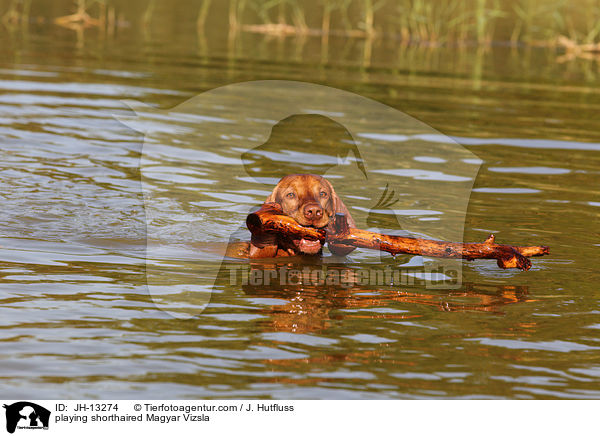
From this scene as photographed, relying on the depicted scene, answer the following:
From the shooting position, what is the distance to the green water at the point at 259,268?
522 centimetres

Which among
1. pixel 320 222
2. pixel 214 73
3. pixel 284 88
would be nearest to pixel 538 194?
pixel 320 222

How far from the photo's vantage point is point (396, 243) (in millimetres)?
7195

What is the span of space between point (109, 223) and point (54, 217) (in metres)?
0.58

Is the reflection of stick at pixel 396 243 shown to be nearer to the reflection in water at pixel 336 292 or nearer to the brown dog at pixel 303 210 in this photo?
the brown dog at pixel 303 210

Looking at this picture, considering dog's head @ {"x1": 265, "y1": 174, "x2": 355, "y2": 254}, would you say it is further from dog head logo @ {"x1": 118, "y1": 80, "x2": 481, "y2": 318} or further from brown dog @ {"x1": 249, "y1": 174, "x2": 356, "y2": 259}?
dog head logo @ {"x1": 118, "y1": 80, "x2": 481, "y2": 318}

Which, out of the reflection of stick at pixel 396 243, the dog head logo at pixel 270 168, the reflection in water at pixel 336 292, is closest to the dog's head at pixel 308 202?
the reflection of stick at pixel 396 243

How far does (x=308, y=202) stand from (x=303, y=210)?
0.14 metres

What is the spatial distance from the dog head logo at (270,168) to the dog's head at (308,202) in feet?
2.03

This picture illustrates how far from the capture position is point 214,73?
1888 cm

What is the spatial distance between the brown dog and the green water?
24 cm

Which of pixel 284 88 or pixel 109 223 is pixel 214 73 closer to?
pixel 284 88

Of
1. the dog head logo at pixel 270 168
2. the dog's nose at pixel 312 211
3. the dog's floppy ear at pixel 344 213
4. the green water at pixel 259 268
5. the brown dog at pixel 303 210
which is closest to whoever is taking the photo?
the green water at pixel 259 268
